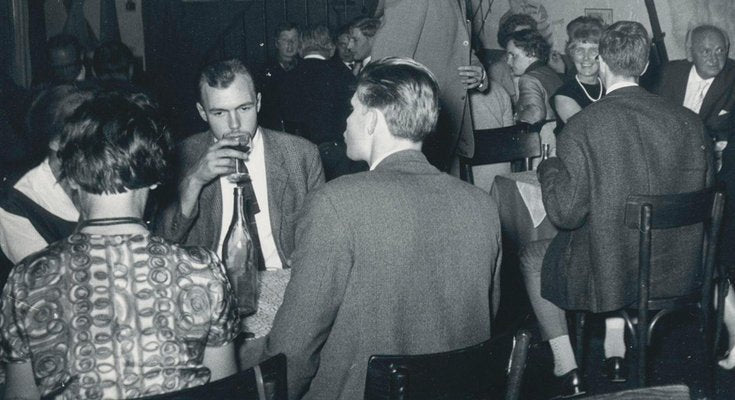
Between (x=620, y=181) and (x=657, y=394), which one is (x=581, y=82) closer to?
(x=620, y=181)

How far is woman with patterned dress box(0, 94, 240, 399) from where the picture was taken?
1.40 m

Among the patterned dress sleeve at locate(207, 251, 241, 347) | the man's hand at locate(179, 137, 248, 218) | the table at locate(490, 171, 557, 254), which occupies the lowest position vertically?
the table at locate(490, 171, 557, 254)

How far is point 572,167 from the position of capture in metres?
2.75

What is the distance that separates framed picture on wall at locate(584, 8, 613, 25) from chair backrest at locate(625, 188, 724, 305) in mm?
5056

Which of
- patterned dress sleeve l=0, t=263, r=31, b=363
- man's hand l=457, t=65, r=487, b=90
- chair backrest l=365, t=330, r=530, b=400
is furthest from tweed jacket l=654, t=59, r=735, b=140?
patterned dress sleeve l=0, t=263, r=31, b=363

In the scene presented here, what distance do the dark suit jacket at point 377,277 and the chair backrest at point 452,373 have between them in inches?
8.8

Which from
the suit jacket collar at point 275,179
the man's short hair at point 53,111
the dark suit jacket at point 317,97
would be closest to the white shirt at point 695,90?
the dark suit jacket at point 317,97

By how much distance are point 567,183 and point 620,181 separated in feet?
0.61

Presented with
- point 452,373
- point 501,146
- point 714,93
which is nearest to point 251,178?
point 452,373

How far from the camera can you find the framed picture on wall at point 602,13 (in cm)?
730

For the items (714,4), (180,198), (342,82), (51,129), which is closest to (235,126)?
(180,198)

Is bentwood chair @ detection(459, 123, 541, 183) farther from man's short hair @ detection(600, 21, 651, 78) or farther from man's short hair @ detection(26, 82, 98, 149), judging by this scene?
man's short hair @ detection(26, 82, 98, 149)

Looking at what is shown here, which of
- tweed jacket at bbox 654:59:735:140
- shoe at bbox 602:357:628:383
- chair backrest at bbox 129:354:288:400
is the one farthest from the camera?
tweed jacket at bbox 654:59:735:140

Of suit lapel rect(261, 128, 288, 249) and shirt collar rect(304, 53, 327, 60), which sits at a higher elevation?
shirt collar rect(304, 53, 327, 60)
